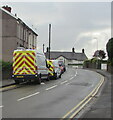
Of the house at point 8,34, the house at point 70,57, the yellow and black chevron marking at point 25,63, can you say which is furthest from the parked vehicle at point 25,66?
the house at point 70,57

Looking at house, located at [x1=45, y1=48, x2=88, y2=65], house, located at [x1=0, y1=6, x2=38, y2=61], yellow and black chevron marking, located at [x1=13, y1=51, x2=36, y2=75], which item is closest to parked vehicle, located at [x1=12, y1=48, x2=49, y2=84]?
→ yellow and black chevron marking, located at [x1=13, y1=51, x2=36, y2=75]

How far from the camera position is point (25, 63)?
19.4m

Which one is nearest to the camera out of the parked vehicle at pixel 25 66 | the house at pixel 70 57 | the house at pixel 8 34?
the parked vehicle at pixel 25 66

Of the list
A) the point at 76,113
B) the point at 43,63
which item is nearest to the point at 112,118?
the point at 76,113

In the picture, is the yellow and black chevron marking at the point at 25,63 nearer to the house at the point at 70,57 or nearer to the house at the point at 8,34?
the house at the point at 8,34

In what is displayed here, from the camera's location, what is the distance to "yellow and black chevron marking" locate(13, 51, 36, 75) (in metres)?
19.3

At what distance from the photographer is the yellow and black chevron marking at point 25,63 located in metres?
19.3

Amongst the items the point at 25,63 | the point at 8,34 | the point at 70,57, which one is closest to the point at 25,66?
the point at 25,63

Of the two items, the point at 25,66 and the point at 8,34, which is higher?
the point at 8,34

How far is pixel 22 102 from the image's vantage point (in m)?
11.4

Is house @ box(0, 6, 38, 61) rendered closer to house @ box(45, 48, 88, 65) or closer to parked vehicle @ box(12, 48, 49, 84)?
parked vehicle @ box(12, 48, 49, 84)

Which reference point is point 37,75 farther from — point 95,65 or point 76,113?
point 95,65

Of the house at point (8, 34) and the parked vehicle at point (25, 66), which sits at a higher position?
the house at point (8, 34)

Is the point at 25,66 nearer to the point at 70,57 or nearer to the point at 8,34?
the point at 8,34
